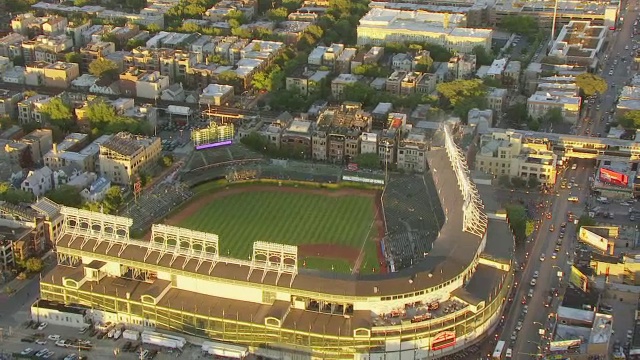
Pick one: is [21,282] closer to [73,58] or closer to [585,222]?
[585,222]

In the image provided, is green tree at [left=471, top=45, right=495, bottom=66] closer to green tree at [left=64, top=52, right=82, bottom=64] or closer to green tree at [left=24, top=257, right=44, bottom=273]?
green tree at [left=64, top=52, right=82, bottom=64]

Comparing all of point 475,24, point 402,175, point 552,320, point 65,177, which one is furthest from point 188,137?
point 475,24

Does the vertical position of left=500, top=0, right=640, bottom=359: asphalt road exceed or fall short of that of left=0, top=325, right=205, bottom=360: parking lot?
it exceeds it

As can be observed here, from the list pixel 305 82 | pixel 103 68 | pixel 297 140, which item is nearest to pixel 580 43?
pixel 305 82

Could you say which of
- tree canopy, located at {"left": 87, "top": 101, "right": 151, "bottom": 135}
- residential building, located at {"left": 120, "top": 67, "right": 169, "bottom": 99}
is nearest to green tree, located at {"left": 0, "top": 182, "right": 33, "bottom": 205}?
tree canopy, located at {"left": 87, "top": 101, "right": 151, "bottom": 135}

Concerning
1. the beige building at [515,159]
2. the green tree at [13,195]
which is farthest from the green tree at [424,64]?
the green tree at [13,195]
